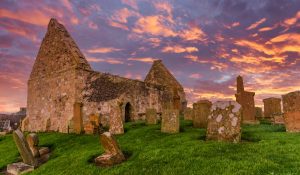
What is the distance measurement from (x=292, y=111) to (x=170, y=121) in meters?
5.45

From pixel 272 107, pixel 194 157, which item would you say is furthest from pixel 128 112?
pixel 194 157

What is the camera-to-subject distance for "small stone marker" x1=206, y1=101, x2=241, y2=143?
387 inches

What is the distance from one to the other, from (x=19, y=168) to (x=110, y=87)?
12252 mm

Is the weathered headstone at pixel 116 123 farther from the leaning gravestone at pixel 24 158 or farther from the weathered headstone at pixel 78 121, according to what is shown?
the leaning gravestone at pixel 24 158

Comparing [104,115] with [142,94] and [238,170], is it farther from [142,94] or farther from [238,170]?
[238,170]

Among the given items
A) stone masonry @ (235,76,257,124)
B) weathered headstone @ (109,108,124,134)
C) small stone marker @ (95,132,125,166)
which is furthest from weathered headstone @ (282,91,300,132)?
weathered headstone @ (109,108,124,134)

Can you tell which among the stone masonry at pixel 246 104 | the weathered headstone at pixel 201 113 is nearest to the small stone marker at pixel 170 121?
A: the weathered headstone at pixel 201 113

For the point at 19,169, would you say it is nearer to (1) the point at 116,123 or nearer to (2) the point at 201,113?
(1) the point at 116,123

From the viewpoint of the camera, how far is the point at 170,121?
13195mm

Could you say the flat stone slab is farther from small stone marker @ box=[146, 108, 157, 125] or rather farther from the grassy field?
small stone marker @ box=[146, 108, 157, 125]

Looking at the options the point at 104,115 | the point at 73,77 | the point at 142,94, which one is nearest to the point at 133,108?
the point at 142,94

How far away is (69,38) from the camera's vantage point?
76.2 ft

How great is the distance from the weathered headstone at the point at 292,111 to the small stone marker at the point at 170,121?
4844 millimetres

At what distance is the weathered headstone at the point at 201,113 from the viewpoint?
13961mm
